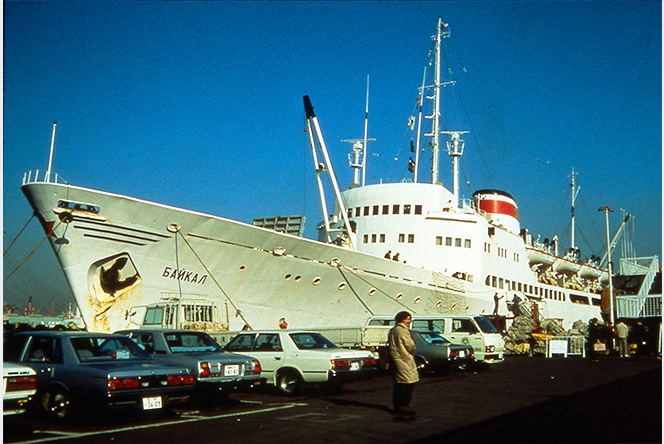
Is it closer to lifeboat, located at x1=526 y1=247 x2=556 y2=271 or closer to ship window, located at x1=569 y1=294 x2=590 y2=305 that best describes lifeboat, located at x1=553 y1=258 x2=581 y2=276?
lifeboat, located at x1=526 y1=247 x2=556 y2=271

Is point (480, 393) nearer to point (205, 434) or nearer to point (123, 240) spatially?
point (205, 434)

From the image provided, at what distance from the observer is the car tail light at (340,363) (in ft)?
35.0

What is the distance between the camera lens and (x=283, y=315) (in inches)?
770

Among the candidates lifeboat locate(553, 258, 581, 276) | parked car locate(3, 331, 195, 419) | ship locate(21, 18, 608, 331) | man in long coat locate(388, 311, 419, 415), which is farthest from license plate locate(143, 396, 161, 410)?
lifeboat locate(553, 258, 581, 276)

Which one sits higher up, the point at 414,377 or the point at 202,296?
the point at 202,296

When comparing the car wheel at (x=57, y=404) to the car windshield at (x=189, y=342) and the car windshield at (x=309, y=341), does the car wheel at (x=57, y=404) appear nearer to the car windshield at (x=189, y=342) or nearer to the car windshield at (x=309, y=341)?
the car windshield at (x=189, y=342)

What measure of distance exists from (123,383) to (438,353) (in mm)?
8840

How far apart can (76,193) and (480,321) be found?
11.8 m

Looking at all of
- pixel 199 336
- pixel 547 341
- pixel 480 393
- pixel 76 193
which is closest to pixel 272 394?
pixel 199 336

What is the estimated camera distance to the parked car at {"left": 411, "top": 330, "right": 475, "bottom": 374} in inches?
566

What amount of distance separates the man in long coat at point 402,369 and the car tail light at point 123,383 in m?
3.52

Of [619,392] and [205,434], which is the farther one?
[619,392]

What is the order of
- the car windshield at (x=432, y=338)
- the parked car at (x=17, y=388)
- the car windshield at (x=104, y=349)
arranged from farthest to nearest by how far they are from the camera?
the car windshield at (x=432, y=338) < the car windshield at (x=104, y=349) < the parked car at (x=17, y=388)

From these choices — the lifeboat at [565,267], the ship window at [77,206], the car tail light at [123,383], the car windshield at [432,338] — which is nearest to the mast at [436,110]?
the lifeboat at [565,267]
